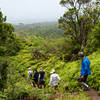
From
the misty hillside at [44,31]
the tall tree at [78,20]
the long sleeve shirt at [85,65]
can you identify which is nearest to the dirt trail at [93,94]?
the long sleeve shirt at [85,65]

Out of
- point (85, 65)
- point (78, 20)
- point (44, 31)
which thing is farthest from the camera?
point (44, 31)

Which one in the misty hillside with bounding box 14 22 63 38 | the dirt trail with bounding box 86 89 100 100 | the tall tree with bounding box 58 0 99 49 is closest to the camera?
the dirt trail with bounding box 86 89 100 100

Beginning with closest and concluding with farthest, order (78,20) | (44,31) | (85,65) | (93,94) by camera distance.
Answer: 1. (85,65)
2. (93,94)
3. (78,20)
4. (44,31)

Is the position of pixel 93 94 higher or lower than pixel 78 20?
lower

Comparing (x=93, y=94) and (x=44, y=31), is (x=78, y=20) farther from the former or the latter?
(x=44, y=31)

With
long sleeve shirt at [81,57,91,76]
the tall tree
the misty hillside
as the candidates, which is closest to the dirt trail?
long sleeve shirt at [81,57,91,76]

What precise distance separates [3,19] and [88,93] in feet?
37.2

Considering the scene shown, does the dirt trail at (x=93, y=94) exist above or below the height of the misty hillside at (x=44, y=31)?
below

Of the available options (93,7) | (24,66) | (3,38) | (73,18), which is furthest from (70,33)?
(3,38)

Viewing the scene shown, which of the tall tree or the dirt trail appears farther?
the tall tree

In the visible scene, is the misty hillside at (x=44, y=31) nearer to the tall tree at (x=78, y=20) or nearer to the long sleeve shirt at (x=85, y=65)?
the tall tree at (x=78, y=20)

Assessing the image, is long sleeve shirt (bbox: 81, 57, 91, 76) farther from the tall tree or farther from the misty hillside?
the misty hillside

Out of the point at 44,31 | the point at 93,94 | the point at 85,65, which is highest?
the point at 44,31

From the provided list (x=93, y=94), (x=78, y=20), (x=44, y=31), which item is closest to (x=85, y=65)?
(x=93, y=94)
